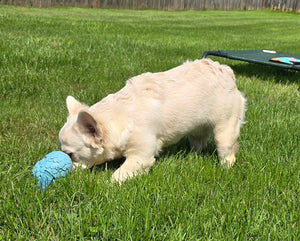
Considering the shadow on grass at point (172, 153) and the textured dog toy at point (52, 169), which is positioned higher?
the textured dog toy at point (52, 169)

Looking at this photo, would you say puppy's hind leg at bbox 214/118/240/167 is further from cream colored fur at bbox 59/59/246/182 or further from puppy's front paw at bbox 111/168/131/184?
puppy's front paw at bbox 111/168/131/184

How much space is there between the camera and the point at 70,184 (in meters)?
2.37

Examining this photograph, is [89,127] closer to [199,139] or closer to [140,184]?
[140,184]

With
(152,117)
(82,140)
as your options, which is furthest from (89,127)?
(152,117)

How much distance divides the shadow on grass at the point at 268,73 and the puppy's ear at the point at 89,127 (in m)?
4.67

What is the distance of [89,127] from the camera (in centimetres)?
256

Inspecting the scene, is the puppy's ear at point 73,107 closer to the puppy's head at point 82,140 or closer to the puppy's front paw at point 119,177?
the puppy's head at point 82,140

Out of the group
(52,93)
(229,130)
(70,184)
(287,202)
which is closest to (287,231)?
(287,202)

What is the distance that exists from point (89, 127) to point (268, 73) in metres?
5.46

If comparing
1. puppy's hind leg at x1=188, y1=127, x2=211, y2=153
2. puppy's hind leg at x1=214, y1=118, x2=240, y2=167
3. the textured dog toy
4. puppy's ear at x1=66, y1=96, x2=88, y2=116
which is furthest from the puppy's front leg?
puppy's hind leg at x1=188, y1=127, x2=211, y2=153

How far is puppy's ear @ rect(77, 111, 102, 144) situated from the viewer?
246cm

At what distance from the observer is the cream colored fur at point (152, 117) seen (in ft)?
8.55

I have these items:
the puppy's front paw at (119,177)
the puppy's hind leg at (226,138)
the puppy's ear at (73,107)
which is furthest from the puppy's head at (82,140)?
the puppy's hind leg at (226,138)

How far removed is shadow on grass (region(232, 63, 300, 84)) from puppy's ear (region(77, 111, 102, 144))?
184 inches
